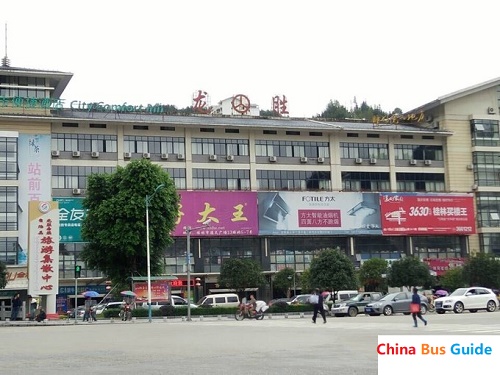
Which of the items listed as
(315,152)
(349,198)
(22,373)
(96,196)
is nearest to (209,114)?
(315,152)

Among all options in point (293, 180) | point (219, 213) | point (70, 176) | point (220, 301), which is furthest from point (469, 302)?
point (70, 176)

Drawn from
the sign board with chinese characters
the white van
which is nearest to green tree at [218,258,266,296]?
the white van

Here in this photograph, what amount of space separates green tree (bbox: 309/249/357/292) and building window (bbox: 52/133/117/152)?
20870mm

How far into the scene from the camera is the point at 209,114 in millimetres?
69312

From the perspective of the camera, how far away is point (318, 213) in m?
66.8

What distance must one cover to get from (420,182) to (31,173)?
3531 cm

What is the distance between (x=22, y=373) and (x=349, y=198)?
56.7 m

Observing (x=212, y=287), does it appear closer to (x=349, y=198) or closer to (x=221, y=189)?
(x=221, y=189)

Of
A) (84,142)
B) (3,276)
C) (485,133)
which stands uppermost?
(485,133)

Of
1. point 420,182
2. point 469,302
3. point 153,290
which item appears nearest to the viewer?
point 469,302

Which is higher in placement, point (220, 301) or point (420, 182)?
point (420, 182)

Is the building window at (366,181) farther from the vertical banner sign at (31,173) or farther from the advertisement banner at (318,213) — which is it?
the vertical banner sign at (31,173)

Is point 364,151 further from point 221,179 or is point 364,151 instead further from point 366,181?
point 221,179

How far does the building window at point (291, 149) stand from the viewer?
68.9m
